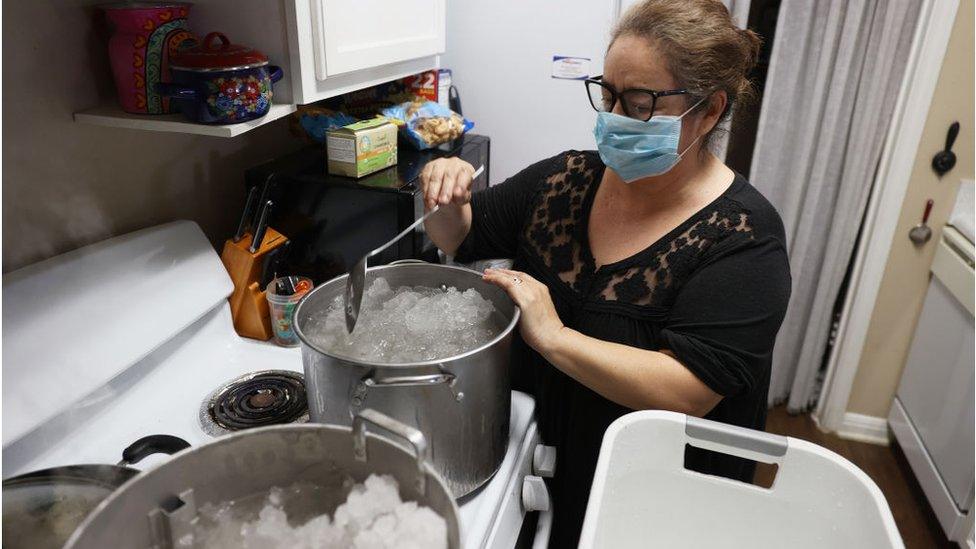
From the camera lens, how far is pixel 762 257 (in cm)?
97

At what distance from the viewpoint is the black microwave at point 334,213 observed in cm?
131

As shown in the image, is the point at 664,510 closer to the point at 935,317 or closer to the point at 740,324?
the point at 740,324

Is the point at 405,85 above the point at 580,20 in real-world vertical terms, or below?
below

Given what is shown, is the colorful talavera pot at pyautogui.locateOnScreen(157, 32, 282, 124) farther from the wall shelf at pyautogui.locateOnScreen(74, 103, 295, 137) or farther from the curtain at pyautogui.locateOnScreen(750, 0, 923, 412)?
the curtain at pyautogui.locateOnScreen(750, 0, 923, 412)

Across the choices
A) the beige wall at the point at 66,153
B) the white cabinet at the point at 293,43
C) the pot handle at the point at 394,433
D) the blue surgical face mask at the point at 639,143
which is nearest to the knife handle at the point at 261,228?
the beige wall at the point at 66,153

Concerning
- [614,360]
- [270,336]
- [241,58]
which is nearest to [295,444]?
[614,360]

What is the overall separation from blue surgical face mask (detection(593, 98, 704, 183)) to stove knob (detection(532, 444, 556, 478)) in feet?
1.61

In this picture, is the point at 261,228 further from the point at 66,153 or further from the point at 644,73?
the point at 644,73

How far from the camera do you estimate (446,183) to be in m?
1.17

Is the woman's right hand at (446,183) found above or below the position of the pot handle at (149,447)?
above

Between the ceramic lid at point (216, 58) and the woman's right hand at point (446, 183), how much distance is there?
35 centimetres

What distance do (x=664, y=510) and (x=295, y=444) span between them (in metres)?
0.52

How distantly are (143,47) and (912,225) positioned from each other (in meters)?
2.18

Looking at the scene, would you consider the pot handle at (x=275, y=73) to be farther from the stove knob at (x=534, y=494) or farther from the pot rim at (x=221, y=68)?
the stove knob at (x=534, y=494)
